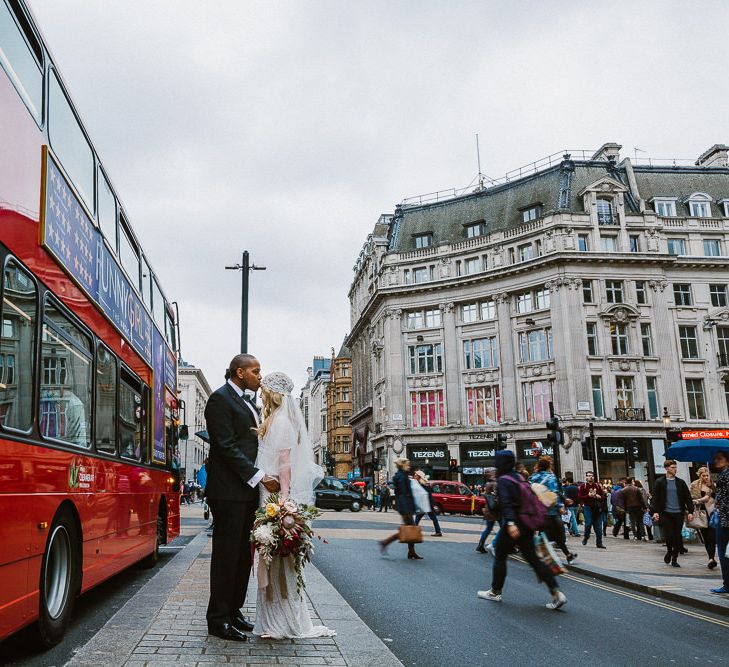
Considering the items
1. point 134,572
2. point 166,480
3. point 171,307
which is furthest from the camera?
point 171,307

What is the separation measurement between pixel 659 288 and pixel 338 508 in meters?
25.1

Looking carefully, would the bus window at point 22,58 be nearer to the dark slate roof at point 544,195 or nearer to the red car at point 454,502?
the red car at point 454,502

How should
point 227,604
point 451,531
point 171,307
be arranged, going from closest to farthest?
point 227,604
point 171,307
point 451,531

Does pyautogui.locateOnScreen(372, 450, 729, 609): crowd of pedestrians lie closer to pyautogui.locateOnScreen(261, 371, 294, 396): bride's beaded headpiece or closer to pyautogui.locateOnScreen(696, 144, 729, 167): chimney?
pyautogui.locateOnScreen(261, 371, 294, 396): bride's beaded headpiece

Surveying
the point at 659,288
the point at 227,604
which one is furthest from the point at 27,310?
the point at 659,288

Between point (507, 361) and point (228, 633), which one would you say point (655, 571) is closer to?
point (228, 633)

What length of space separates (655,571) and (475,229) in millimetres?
43684

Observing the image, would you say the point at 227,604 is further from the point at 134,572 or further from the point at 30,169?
the point at 134,572

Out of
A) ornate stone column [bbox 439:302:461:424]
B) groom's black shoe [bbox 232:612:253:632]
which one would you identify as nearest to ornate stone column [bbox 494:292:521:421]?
ornate stone column [bbox 439:302:461:424]

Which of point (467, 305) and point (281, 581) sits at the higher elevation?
point (467, 305)

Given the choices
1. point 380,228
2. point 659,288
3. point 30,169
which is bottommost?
point 30,169

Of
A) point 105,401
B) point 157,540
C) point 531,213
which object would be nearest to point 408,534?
point 157,540

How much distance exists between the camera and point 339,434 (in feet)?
279

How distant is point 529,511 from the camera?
27.1 ft
